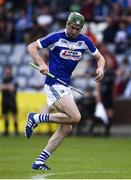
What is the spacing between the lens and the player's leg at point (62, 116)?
1446 cm

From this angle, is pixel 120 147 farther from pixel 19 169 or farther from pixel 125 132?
pixel 19 169

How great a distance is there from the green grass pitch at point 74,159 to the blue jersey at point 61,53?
5.10 ft

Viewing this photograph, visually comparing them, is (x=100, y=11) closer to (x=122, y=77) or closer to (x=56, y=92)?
(x=122, y=77)

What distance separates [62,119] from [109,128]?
12921 mm

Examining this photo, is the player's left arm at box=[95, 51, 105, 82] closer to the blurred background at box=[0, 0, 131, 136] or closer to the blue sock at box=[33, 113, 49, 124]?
the blue sock at box=[33, 113, 49, 124]

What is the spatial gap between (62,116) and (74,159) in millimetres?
3085

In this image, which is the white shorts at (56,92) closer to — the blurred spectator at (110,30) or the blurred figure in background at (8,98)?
the blurred figure in background at (8,98)

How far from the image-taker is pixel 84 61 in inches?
1221

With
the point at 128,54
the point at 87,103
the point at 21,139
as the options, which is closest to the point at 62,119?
the point at 21,139

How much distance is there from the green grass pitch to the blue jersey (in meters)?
1.55

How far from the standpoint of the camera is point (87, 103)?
27922mm

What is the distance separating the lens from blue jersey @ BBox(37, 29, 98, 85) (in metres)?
14.6

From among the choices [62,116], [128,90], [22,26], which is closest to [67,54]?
[62,116]

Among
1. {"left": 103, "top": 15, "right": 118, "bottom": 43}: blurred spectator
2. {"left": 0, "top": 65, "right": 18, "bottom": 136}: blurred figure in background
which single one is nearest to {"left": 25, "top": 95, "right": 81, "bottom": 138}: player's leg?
{"left": 0, "top": 65, "right": 18, "bottom": 136}: blurred figure in background
